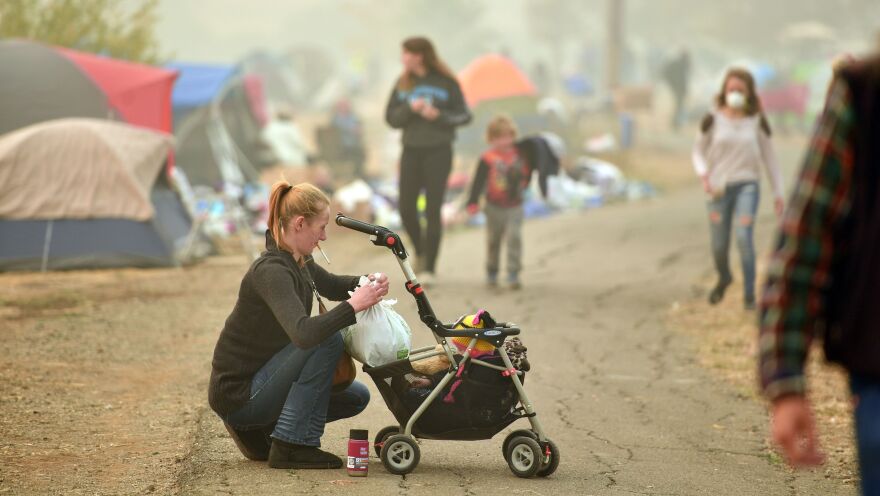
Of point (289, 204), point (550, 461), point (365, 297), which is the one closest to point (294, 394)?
point (365, 297)

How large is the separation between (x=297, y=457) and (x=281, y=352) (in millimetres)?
465

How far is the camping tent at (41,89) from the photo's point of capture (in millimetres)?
14680

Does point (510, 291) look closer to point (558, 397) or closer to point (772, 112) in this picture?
point (558, 397)

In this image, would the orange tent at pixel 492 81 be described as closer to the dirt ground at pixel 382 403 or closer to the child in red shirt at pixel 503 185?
the dirt ground at pixel 382 403

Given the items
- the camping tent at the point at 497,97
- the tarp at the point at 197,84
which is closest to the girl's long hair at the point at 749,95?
the tarp at the point at 197,84

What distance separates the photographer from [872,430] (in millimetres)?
2740

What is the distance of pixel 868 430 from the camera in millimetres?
2750

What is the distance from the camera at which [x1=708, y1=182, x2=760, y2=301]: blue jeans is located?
10141 millimetres

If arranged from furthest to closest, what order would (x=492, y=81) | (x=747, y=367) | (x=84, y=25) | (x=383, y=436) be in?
(x=492, y=81) → (x=84, y=25) → (x=747, y=367) → (x=383, y=436)

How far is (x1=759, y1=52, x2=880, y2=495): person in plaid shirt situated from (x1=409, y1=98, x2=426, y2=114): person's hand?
8.20m

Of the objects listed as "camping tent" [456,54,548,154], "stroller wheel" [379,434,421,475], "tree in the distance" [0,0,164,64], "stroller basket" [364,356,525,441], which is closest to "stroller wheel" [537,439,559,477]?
"stroller basket" [364,356,525,441]

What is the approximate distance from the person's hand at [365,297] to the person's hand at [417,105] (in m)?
5.95

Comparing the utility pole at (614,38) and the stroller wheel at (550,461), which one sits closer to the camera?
the stroller wheel at (550,461)

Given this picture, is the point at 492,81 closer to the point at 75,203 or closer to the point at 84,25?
the point at 84,25
